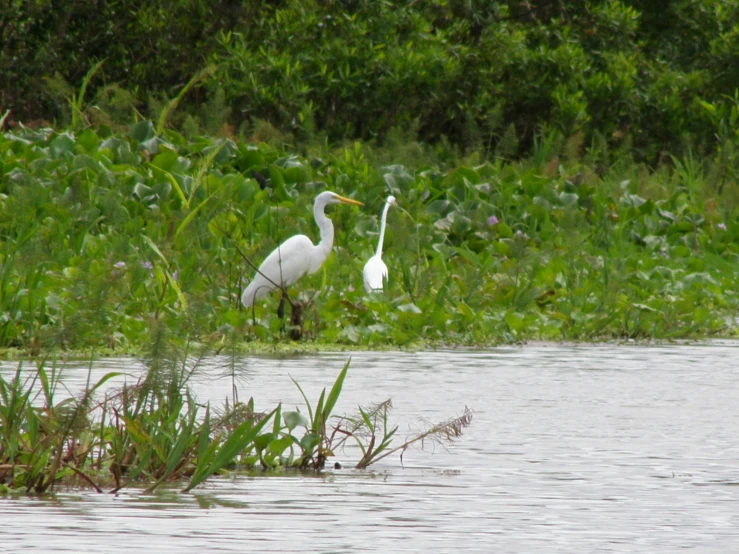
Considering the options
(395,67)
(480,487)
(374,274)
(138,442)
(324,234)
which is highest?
(395,67)

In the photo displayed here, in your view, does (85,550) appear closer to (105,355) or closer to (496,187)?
(105,355)

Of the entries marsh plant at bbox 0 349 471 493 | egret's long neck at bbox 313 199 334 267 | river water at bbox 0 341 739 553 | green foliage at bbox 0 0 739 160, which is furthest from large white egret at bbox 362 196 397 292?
green foliage at bbox 0 0 739 160

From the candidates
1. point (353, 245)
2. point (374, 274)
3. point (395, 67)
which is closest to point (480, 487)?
point (374, 274)

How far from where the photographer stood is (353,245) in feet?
37.5

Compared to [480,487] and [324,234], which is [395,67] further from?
[480,487]

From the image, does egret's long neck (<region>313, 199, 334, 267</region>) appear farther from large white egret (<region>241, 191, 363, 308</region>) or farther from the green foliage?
the green foliage

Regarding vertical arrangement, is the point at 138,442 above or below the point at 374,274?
below

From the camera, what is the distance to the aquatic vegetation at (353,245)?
8367 mm

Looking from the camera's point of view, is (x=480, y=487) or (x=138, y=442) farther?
(x=480, y=487)

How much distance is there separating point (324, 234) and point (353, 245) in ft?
4.32

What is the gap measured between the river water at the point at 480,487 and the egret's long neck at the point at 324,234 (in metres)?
2.37

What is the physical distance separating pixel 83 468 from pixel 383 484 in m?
0.93

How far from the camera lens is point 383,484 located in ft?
15.7

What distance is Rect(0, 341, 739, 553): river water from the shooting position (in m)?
3.96
